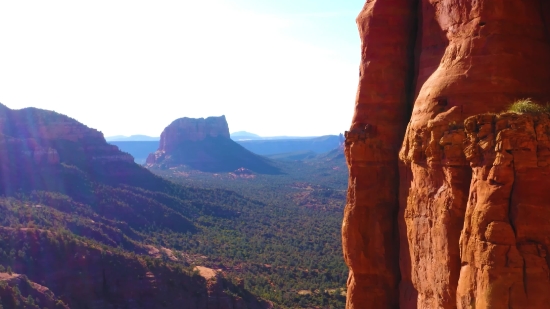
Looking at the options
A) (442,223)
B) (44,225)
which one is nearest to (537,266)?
(442,223)

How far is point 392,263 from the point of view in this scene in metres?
13.3

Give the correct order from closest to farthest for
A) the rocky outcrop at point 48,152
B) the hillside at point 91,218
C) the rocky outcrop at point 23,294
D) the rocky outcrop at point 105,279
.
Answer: the rocky outcrop at point 23,294 → the rocky outcrop at point 105,279 → the hillside at point 91,218 → the rocky outcrop at point 48,152

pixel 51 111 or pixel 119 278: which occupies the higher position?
pixel 51 111

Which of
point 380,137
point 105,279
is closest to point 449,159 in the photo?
point 380,137

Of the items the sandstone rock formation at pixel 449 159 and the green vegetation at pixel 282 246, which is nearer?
the sandstone rock formation at pixel 449 159

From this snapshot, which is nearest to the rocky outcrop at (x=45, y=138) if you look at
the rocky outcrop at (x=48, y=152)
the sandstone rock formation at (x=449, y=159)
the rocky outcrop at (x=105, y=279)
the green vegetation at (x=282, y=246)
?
the rocky outcrop at (x=48, y=152)

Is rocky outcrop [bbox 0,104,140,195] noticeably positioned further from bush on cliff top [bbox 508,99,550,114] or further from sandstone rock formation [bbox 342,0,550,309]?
bush on cliff top [bbox 508,99,550,114]

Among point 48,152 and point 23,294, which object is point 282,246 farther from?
point 48,152

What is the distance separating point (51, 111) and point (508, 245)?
110 m

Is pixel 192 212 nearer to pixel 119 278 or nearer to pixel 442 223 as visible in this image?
pixel 119 278

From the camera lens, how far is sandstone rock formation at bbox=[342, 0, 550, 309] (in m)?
8.06

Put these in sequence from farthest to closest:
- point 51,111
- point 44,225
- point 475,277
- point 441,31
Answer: point 51,111 → point 44,225 → point 441,31 → point 475,277

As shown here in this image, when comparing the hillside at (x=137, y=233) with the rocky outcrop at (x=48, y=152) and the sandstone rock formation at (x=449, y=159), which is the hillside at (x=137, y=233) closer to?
the rocky outcrop at (x=48, y=152)

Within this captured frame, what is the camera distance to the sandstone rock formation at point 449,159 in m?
8.06
